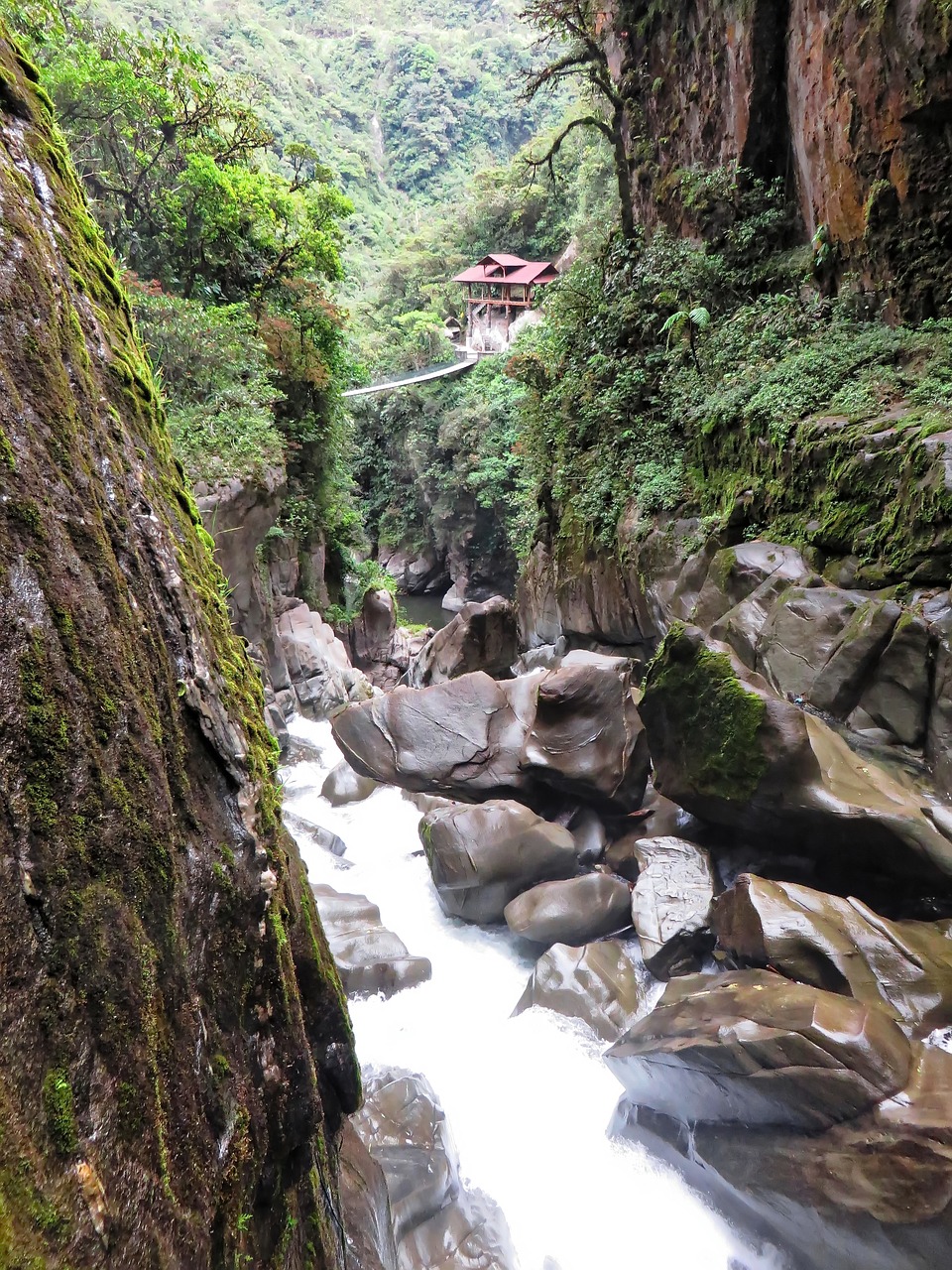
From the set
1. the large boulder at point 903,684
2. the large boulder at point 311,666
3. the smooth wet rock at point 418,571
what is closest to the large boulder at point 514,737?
the large boulder at point 903,684

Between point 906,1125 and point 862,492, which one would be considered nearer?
point 906,1125

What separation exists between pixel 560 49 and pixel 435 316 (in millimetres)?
32086

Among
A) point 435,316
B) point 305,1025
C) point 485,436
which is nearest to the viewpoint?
point 305,1025

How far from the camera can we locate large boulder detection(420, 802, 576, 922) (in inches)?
231

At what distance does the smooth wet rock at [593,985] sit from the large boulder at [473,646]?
20.5 ft

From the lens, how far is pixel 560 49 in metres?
46.6

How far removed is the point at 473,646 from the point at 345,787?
360cm

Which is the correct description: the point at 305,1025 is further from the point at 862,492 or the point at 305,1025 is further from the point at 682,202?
the point at 682,202

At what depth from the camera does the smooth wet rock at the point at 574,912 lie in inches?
212

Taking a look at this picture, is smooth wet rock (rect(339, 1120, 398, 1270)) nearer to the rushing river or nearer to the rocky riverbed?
the rocky riverbed

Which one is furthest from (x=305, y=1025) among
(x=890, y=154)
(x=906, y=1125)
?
(x=890, y=154)

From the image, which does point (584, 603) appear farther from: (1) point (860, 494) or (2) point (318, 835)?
(2) point (318, 835)

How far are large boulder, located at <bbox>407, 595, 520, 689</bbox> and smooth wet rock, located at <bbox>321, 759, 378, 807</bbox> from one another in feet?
8.77

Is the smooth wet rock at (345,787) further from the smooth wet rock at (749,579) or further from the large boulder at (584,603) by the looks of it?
the smooth wet rock at (749,579)
